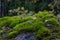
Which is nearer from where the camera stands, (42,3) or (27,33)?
(27,33)

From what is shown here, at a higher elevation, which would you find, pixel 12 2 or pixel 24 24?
pixel 24 24

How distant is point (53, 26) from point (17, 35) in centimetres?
84

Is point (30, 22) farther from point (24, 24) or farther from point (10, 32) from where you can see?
point (10, 32)

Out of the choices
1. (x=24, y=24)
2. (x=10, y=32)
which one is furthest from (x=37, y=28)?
(x=10, y=32)

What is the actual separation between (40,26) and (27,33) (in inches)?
12.7

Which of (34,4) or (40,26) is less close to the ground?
(40,26)

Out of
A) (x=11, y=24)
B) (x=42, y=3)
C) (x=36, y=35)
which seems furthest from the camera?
(x=42, y=3)

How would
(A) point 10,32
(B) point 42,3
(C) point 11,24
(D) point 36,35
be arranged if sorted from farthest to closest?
(B) point 42,3, (C) point 11,24, (A) point 10,32, (D) point 36,35

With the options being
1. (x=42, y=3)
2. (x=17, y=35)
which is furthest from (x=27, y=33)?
(x=42, y=3)

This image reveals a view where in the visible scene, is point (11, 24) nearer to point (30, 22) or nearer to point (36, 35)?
point (30, 22)

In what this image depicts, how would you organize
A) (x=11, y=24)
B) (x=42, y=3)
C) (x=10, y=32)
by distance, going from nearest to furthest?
1. (x=10, y=32)
2. (x=11, y=24)
3. (x=42, y=3)

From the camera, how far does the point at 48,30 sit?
12.0ft

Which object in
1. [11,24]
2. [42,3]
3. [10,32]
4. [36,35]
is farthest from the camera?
[42,3]

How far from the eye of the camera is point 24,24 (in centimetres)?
387
